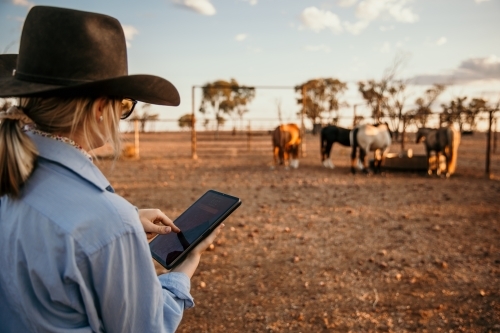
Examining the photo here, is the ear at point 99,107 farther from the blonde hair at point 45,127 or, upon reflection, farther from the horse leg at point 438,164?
the horse leg at point 438,164

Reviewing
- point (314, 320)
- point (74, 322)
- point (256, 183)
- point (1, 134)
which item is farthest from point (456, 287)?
point (256, 183)

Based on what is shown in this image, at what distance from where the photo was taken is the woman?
3.16 feet

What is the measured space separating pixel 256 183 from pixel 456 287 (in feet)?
23.8

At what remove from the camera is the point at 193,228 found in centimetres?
172

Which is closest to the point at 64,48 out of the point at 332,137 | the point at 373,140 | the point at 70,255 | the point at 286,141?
the point at 70,255

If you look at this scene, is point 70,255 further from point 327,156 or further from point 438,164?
point 327,156

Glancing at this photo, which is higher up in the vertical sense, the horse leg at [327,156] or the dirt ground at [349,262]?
the horse leg at [327,156]

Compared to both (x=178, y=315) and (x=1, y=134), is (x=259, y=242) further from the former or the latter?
(x=1, y=134)

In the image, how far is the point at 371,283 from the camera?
4199mm

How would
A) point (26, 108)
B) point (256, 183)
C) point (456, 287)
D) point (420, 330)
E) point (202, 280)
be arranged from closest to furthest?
point (26, 108)
point (420, 330)
point (456, 287)
point (202, 280)
point (256, 183)

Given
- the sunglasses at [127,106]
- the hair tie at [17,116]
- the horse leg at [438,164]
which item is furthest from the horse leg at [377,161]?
the hair tie at [17,116]

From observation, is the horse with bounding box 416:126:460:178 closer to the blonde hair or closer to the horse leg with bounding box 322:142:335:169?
the horse leg with bounding box 322:142:335:169

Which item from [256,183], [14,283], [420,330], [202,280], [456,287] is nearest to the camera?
[14,283]

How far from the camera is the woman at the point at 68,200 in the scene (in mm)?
963
